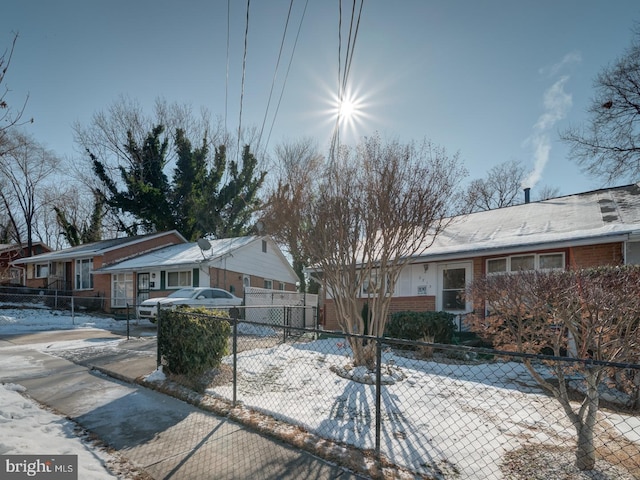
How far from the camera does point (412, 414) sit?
15.6 feet

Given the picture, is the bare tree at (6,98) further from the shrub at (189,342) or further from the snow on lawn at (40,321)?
the snow on lawn at (40,321)

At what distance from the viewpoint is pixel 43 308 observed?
62.8ft

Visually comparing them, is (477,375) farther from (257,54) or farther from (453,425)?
(257,54)

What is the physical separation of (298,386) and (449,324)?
232 inches

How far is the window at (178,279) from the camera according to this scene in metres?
19.2

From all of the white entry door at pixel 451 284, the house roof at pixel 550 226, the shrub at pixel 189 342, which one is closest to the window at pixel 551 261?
the house roof at pixel 550 226

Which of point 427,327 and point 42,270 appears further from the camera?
point 42,270

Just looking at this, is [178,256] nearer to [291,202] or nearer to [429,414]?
[291,202]

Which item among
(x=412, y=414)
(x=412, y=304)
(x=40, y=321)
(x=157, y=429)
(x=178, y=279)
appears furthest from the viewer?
(x=178, y=279)

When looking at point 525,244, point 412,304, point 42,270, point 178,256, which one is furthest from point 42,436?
point 42,270

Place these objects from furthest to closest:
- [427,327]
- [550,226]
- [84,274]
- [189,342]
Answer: [84,274], [550,226], [427,327], [189,342]

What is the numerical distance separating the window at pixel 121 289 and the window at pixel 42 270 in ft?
29.1

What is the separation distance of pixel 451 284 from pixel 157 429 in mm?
10364

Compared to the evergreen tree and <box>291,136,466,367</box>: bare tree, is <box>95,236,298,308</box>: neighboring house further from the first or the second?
<box>291,136,466,367</box>: bare tree
